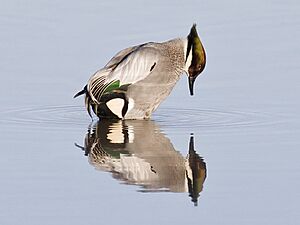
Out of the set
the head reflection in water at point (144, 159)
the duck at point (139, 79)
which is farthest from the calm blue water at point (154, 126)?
the duck at point (139, 79)

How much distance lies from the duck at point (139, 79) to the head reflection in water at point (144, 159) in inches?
11.9

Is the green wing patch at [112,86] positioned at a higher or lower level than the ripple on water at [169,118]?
higher

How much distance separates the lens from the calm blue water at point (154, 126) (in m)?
8.14

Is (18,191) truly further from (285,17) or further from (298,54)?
(285,17)

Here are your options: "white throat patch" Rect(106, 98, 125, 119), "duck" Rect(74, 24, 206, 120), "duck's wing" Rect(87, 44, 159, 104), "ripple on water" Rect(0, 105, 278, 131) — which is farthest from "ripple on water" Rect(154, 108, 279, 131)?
"duck's wing" Rect(87, 44, 159, 104)

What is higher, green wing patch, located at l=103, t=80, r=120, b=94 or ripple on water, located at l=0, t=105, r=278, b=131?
green wing patch, located at l=103, t=80, r=120, b=94

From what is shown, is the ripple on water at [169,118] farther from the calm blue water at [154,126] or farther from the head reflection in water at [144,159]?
the head reflection in water at [144,159]

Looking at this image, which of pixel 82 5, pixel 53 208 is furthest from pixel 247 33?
pixel 53 208

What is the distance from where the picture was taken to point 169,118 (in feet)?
36.9

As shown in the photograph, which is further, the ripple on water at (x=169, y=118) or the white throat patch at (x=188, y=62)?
the white throat patch at (x=188, y=62)

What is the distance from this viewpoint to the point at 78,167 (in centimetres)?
925

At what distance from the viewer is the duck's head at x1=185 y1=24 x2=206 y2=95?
11500 millimetres

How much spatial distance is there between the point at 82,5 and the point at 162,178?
7107mm

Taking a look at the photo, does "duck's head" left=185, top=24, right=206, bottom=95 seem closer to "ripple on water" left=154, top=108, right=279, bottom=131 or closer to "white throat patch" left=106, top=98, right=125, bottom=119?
"ripple on water" left=154, top=108, right=279, bottom=131
